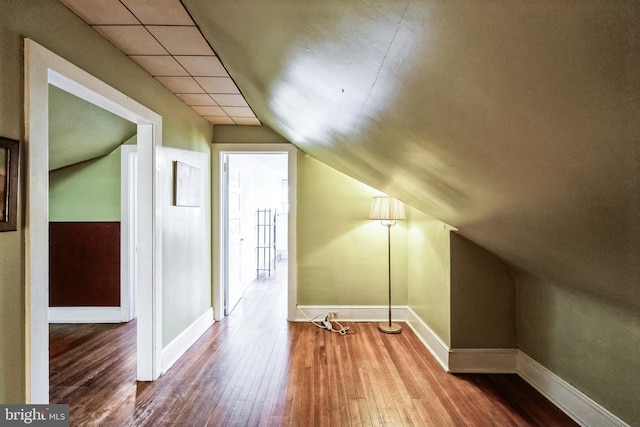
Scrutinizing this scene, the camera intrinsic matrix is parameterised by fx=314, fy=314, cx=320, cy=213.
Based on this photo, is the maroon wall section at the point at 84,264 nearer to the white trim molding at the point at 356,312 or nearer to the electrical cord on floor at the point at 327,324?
the white trim molding at the point at 356,312

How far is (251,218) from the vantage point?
19.4ft

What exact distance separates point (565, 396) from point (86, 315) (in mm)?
4511

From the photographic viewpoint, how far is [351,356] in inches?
107

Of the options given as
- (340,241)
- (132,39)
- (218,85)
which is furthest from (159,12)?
(340,241)

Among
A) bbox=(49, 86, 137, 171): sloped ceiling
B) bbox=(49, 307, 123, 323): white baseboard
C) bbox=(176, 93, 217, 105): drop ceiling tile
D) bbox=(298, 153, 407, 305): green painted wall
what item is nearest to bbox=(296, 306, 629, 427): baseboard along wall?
bbox=(298, 153, 407, 305): green painted wall

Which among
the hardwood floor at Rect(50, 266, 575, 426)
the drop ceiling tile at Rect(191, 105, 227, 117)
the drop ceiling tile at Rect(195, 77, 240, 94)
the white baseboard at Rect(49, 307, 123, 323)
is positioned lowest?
the hardwood floor at Rect(50, 266, 575, 426)

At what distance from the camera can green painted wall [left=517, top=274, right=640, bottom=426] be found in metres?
1.58

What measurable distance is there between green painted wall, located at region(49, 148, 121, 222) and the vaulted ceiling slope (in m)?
2.69

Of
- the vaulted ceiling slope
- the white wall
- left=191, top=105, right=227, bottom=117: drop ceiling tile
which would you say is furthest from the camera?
the white wall

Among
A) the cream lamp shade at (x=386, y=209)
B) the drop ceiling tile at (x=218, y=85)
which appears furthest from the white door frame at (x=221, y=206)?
the drop ceiling tile at (x=218, y=85)

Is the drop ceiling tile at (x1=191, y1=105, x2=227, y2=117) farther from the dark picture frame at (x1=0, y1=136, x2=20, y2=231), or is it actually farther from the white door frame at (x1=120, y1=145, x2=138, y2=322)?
the dark picture frame at (x1=0, y1=136, x2=20, y2=231)

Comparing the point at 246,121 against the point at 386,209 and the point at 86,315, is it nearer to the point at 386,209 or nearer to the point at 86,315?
the point at 386,209

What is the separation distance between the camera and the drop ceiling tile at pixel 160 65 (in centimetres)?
201

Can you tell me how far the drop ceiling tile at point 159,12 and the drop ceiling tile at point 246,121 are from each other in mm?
1718
